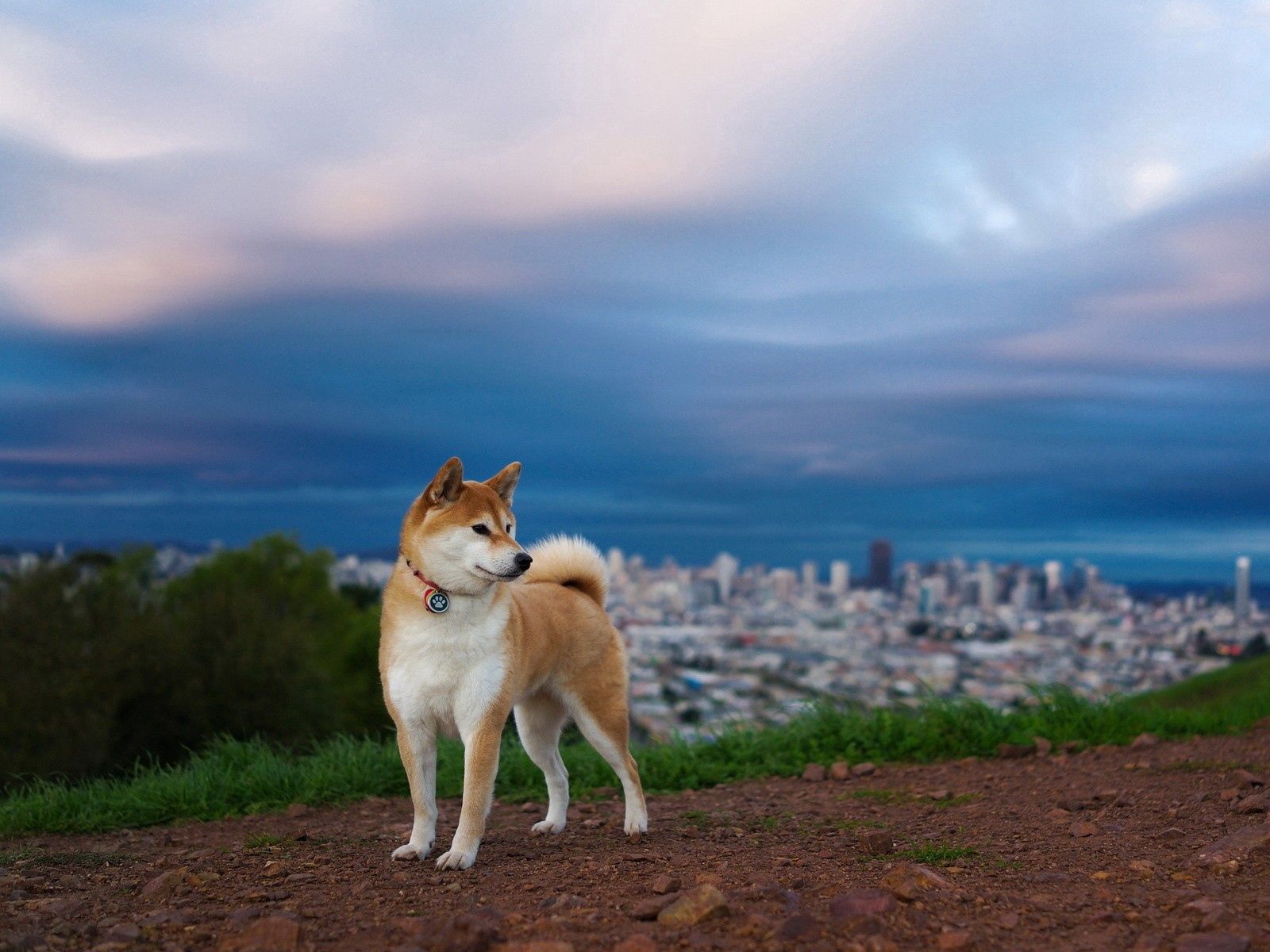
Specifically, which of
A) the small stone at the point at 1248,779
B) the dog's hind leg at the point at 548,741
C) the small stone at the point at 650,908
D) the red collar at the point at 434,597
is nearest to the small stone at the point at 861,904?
the small stone at the point at 650,908

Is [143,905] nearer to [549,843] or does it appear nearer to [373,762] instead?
[549,843]

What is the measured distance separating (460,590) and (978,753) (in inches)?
211

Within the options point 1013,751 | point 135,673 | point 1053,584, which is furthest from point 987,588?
point 1013,751

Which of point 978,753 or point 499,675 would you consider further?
point 978,753

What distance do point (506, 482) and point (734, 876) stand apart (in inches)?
93.4

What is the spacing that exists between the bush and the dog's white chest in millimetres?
16217

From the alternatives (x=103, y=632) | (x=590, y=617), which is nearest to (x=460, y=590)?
(x=590, y=617)

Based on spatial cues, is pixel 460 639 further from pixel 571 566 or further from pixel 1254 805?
pixel 1254 805

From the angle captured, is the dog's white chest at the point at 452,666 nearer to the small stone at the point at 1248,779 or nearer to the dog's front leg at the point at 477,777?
the dog's front leg at the point at 477,777

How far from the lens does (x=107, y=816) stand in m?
7.92

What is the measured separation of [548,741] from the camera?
6953mm

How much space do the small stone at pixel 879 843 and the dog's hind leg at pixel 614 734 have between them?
1429mm

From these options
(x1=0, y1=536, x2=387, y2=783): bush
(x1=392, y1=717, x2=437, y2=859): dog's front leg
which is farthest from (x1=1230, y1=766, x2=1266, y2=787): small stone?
(x1=0, y1=536, x2=387, y2=783): bush

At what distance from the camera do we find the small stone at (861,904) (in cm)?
439
